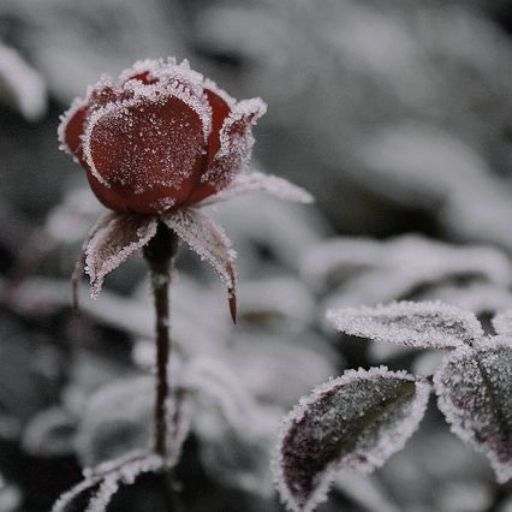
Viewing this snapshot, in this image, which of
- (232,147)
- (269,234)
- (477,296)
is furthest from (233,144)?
(269,234)

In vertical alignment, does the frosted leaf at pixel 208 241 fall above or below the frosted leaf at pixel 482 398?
above

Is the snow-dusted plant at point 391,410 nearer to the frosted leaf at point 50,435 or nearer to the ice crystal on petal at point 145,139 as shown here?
the ice crystal on petal at point 145,139

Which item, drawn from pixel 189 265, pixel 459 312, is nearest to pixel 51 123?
pixel 189 265

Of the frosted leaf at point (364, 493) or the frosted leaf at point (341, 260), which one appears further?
the frosted leaf at point (341, 260)

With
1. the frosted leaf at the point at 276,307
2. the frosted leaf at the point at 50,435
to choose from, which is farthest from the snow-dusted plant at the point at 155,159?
the frosted leaf at the point at 276,307

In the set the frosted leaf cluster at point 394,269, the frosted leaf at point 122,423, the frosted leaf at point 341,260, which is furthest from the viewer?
the frosted leaf at point 341,260

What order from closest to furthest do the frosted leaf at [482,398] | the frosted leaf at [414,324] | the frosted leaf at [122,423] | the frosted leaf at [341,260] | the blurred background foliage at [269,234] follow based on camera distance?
the frosted leaf at [482,398] < the frosted leaf at [414,324] < the frosted leaf at [122,423] < the blurred background foliage at [269,234] < the frosted leaf at [341,260]

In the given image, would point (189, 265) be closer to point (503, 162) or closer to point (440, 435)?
point (440, 435)

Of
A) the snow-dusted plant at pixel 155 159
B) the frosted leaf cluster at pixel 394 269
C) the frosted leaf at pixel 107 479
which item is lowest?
the frosted leaf at pixel 107 479

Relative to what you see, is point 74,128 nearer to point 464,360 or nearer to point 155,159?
point 155,159

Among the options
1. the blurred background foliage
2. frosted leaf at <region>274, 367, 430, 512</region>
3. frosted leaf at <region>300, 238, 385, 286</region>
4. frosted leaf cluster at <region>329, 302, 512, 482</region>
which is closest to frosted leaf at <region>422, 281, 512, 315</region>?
the blurred background foliage
